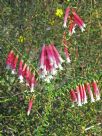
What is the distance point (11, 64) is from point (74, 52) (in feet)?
4.38

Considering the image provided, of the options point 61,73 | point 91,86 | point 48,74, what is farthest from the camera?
point 61,73

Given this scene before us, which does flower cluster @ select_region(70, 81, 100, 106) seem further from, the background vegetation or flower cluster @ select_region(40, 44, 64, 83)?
flower cluster @ select_region(40, 44, 64, 83)

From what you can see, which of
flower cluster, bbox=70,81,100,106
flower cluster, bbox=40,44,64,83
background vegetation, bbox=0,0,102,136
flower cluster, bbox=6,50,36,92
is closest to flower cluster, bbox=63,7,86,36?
background vegetation, bbox=0,0,102,136

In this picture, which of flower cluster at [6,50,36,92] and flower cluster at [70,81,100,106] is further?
flower cluster at [70,81,100,106]

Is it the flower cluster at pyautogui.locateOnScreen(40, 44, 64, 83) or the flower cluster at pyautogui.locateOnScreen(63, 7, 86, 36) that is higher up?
the flower cluster at pyautogui.locateOnScreen(63, 7, 86, 36)

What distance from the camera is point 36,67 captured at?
4020mm

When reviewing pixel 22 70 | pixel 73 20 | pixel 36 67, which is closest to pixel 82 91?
pixel 36 67

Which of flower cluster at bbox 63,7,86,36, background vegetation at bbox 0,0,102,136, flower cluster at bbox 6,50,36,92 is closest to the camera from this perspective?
flower cluster at bbox 6,50,36,92

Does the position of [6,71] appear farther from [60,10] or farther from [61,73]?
[60,10]

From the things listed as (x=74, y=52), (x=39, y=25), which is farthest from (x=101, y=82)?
(x=39, y=25)

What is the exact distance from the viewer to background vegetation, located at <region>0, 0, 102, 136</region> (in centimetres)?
436

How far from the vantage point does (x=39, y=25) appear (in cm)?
509

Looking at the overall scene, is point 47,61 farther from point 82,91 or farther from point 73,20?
point 73,20

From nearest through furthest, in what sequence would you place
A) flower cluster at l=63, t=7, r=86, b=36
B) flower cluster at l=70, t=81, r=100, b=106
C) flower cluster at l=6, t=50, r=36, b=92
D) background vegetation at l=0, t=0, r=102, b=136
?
flower cluster at l=6, t=50, r=36, b=92
flower cluster at l=70, t=81, r=100, b=106
background vegetation at l=0, t=0, r=102, b=136
flower cluster at l=63, t=7, r=86, b=36
